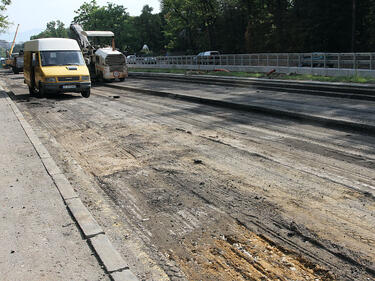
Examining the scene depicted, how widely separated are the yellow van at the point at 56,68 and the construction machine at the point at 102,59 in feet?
28.9

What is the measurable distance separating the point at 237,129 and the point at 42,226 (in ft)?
19.3

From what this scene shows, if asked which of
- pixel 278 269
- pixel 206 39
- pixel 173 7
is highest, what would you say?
pixel 173 7

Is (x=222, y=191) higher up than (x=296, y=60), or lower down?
lower down

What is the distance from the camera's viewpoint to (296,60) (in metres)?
29.1

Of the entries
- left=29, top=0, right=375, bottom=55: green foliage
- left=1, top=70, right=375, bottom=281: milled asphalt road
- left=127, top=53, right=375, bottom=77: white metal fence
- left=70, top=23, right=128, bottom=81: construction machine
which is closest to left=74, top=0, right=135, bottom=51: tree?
Result: left=29, top=0, right=375, bottom=55: green foliage

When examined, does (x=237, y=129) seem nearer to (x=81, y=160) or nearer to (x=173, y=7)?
(x=81, y=160)

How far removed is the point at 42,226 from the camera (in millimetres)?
4168

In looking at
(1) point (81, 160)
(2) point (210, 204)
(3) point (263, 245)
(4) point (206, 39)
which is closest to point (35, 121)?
(1) point (81, 160)

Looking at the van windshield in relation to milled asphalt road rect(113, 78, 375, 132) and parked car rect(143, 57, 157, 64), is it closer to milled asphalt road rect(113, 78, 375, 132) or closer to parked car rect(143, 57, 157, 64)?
milled asphalt road rect(113, 78, 375, 132)

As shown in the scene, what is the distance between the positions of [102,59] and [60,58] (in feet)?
33.4

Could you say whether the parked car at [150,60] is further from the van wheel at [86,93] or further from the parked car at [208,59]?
the van wheel at [86,93]

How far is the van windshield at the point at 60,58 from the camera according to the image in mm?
16875

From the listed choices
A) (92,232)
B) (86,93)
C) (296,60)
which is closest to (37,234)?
(92,232)

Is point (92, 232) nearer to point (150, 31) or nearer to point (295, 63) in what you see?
point (295, 63)
